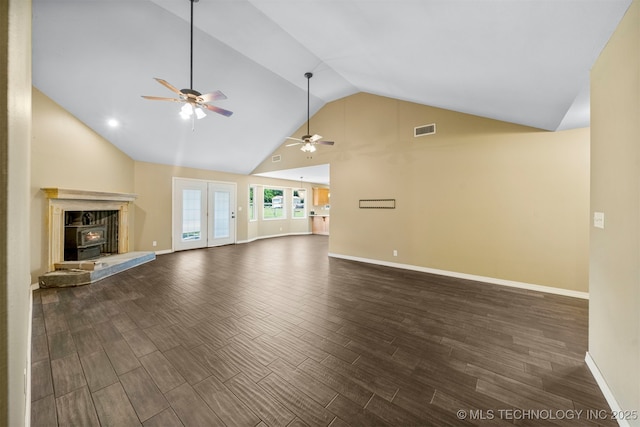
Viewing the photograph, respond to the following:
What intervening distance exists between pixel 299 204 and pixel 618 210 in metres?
9.64

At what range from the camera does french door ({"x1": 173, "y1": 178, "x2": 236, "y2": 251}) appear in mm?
6844

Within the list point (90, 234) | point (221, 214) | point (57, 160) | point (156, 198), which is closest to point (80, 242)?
point (90, 234)

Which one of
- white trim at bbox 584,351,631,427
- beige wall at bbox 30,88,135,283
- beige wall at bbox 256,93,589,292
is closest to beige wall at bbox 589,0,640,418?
white trim at bbox 584,351,631,427

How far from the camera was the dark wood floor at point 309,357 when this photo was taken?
1533 mm

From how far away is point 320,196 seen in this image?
11055 mm

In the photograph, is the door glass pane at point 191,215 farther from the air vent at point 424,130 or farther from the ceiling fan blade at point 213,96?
the air vent at point 424,130

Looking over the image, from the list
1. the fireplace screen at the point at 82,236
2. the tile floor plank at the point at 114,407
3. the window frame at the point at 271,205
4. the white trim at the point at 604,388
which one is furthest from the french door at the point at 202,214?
the white trim at the point at 604,388

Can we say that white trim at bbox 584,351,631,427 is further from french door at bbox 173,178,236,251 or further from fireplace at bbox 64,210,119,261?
french door at bbox 173,178,236,251

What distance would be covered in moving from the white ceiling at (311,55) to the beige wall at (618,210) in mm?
283

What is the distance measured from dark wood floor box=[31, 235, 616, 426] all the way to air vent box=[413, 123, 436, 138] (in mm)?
2921

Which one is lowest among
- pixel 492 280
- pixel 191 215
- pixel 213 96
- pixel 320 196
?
pixel 492 280

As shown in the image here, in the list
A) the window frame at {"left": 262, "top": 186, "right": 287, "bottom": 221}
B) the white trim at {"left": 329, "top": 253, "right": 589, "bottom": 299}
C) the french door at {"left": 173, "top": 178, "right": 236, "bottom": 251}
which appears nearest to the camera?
the white trim at {"left": 329, "top": 253, "right": 589, "bottom": 299}

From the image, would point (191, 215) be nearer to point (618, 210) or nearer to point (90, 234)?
point (90, 234)

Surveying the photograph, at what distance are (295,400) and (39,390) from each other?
1.82m
